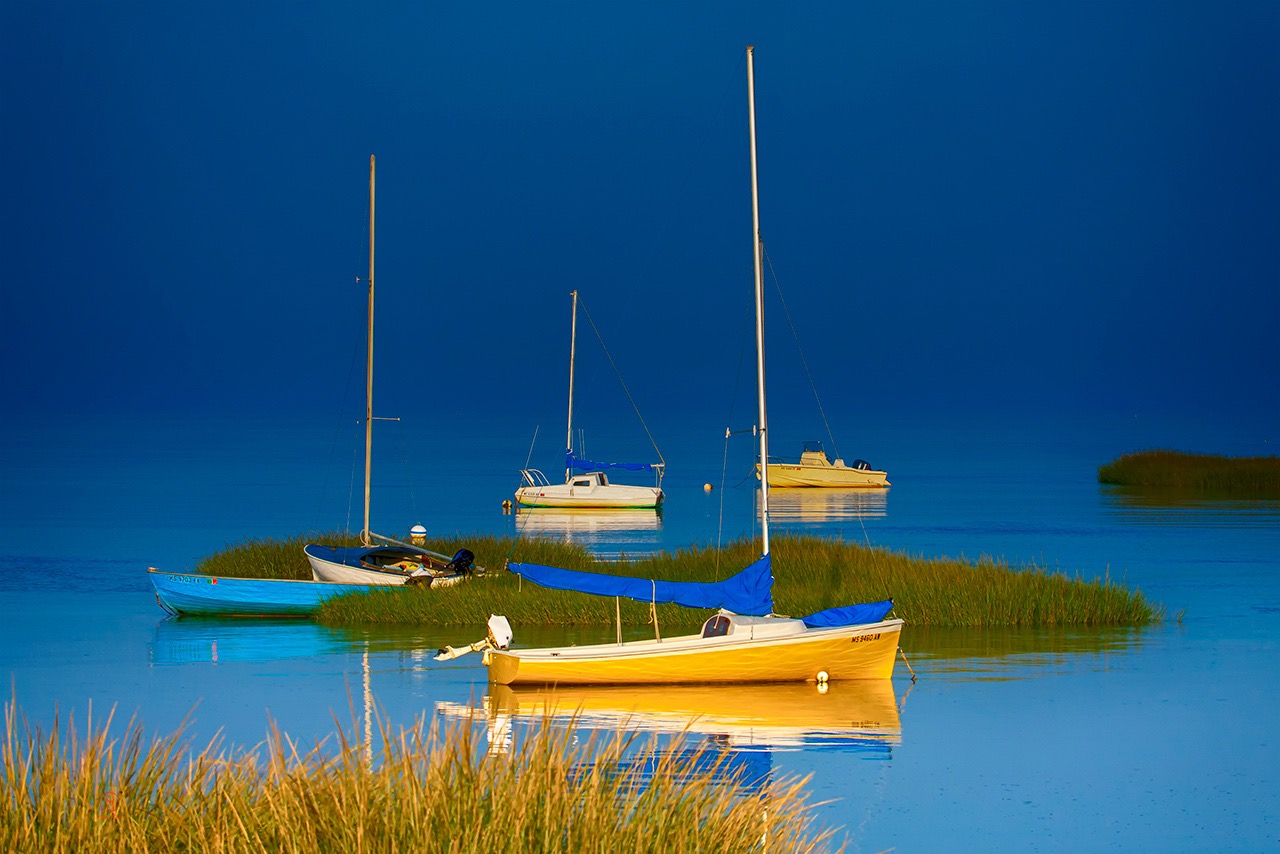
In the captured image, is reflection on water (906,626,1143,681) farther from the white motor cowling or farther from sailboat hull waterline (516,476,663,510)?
sailboat hull waterline (516,476,663,510)

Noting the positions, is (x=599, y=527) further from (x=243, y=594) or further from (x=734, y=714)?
(x=734, y=714)

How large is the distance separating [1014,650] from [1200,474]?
58352 millimetres

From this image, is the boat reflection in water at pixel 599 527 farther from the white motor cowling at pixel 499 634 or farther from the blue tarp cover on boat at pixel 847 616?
the white motor cowling at pixel 499 634

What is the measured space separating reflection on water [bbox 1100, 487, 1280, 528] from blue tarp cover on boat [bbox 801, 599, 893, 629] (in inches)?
1666

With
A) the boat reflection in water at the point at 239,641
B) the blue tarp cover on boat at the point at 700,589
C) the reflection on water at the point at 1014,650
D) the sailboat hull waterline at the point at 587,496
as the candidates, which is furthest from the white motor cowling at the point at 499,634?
the sailboat hull waterline at the point at 587,496

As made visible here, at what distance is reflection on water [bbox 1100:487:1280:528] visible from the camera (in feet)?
217

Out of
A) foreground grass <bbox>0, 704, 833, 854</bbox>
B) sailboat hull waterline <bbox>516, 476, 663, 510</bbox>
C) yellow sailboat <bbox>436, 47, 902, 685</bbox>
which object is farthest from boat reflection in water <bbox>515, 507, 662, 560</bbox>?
foreground grass <bbox>0, 704, 833, 854</bbox>

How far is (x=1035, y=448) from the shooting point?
16025 centimetres

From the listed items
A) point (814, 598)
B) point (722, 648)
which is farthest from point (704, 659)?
point (814, 598)

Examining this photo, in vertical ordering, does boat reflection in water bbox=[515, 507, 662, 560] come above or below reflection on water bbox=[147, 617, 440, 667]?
above

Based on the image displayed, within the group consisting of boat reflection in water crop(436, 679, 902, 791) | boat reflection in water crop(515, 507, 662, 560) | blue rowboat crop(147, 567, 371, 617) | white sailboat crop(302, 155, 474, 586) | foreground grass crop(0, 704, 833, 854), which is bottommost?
boat reflection in water crop(436, 679, 902, 791)

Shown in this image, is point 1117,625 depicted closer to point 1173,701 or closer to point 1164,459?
point 1173,701

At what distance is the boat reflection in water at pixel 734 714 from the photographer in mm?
23000

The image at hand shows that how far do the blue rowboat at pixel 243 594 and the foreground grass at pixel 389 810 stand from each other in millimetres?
23486
